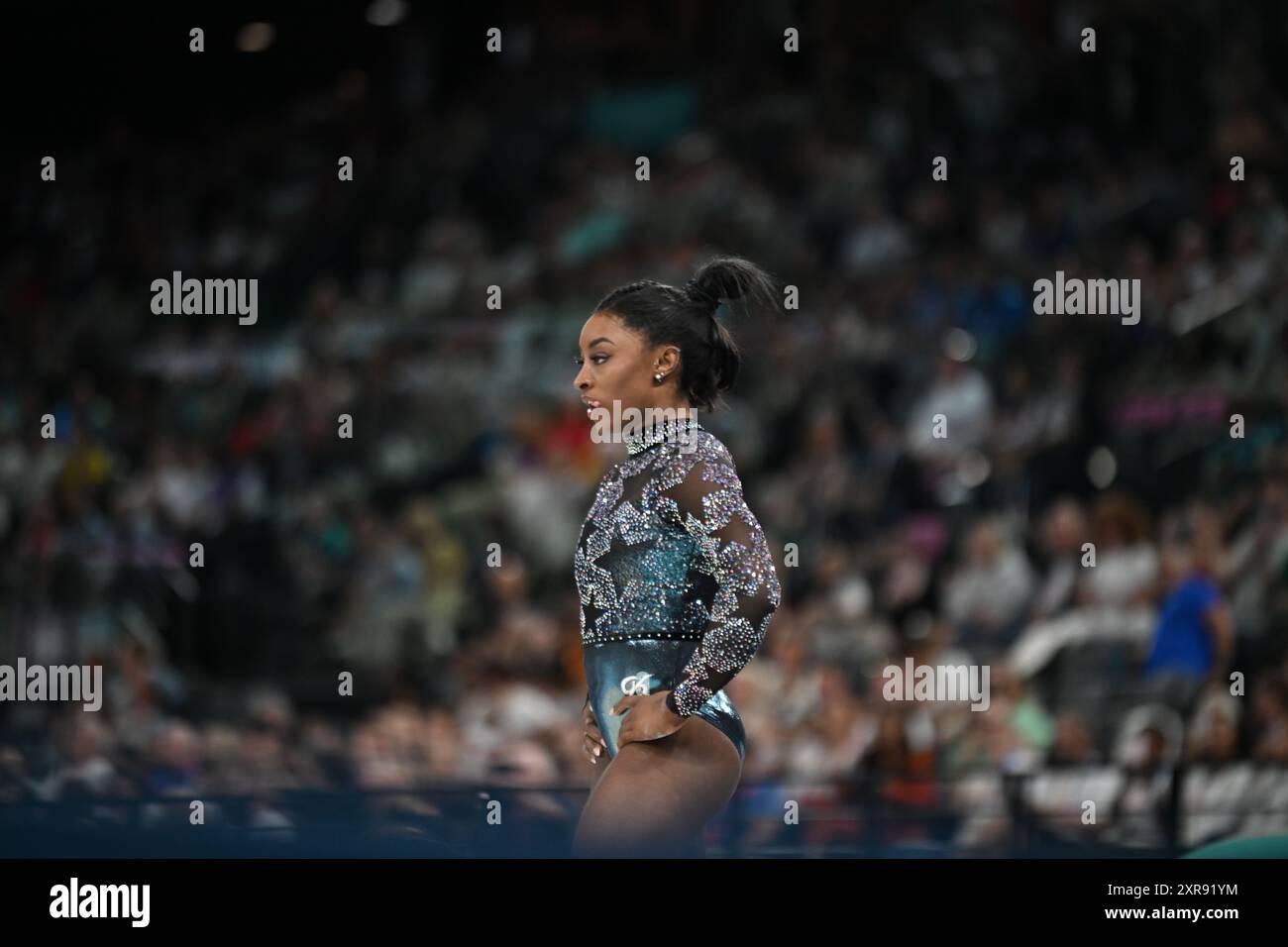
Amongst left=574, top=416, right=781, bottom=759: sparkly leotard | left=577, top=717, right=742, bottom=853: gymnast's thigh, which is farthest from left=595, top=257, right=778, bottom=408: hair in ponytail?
left=577, top=717, right=742, bottom=853: gymnast's thigh

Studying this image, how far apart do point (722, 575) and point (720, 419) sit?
159 inches

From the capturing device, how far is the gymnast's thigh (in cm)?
406

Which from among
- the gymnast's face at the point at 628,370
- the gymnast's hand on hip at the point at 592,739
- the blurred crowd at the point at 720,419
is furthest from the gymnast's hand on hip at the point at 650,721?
the blurred crowd at the point at 720,419

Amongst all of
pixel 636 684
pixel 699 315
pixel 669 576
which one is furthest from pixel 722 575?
pixel 699 315

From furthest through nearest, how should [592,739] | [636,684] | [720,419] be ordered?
[720,419]
[592,739]
[636,684]

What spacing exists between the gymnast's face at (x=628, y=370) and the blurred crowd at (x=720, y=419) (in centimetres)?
252

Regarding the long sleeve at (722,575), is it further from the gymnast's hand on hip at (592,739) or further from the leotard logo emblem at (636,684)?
the gymnast's hand on hip at (592,739)

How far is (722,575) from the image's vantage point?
4.11 m

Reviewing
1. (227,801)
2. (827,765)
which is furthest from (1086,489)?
(227,801)

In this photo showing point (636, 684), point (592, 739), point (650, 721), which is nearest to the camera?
point (650, 721)

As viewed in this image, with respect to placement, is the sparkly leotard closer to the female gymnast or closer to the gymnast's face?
the female gymnast

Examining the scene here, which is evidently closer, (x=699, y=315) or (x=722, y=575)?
(x=722, y=575)

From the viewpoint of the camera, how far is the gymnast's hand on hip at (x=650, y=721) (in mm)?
4047

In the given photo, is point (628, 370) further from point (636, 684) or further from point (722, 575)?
point (636, 684)
